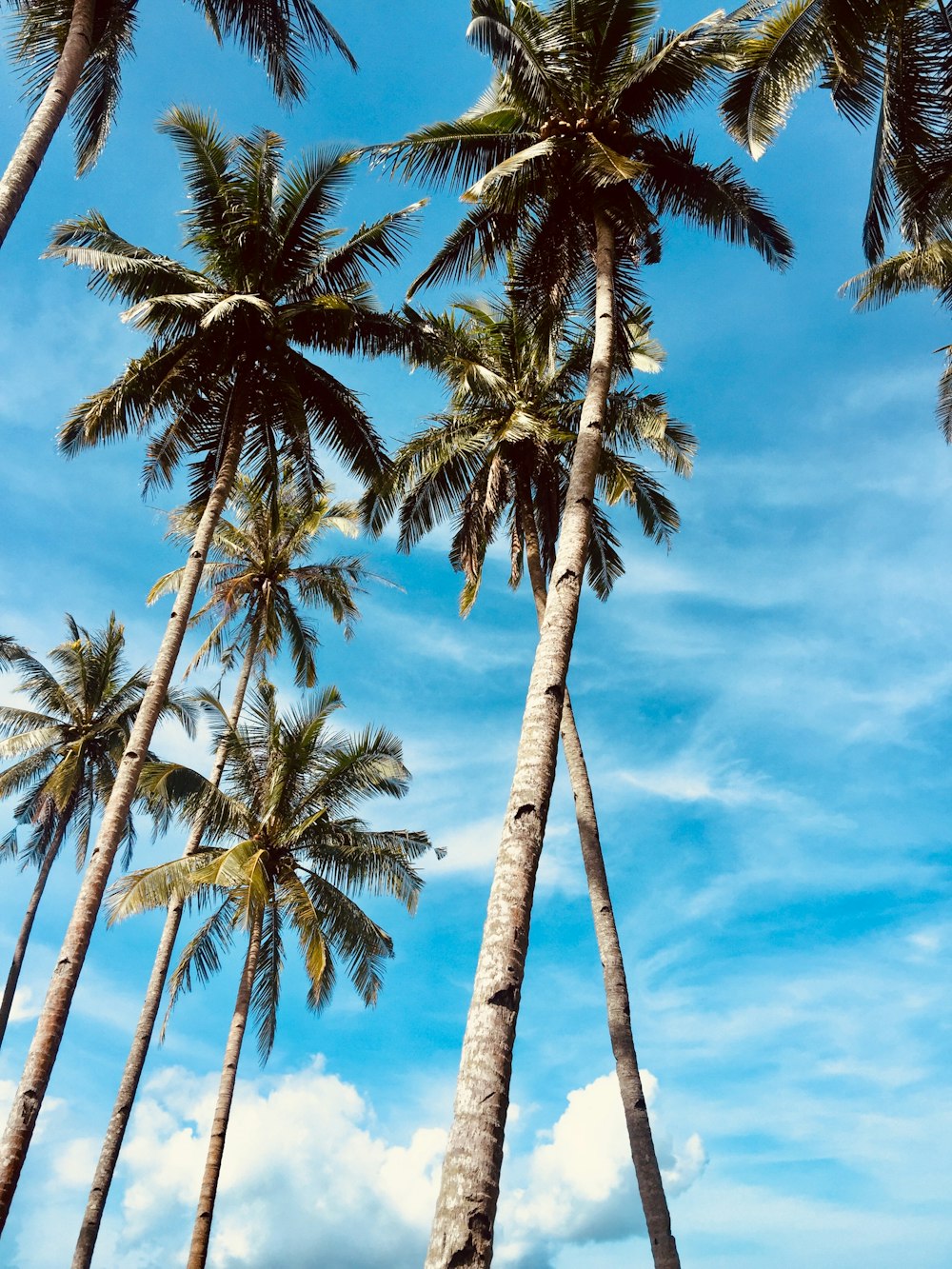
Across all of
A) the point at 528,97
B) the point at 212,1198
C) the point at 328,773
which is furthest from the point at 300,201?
the point at 212,1198

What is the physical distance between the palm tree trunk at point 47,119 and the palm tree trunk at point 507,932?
6.25 meters

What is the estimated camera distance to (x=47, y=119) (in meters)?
10.1

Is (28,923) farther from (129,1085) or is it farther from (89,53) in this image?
(89,53)

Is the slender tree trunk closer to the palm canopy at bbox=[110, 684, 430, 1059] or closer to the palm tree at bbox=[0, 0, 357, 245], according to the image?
the palm canopy at bbox=[110, 684, 430, 1059]

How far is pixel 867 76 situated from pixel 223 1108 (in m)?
18.5

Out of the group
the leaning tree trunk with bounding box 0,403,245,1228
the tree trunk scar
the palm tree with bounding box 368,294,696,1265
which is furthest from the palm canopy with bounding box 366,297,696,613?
the tree trunk scar

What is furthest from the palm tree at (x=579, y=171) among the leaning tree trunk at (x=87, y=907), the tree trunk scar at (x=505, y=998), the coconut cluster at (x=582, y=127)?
the leaning tree trunk at (x=87, y=907)

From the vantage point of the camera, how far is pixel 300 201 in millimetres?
15172

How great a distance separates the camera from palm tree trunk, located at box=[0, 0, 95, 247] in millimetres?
9414

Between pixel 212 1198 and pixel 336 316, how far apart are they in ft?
47.9

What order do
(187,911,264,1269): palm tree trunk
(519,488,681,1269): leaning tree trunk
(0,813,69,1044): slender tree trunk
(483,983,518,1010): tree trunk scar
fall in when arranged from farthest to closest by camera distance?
(0,813,69,1044): slender tree trunk, (187,911,264,1269): palm tree trunk, (519,488,681,1269): leaning tree trunk, (483,983,518,1010): tree trunk scar

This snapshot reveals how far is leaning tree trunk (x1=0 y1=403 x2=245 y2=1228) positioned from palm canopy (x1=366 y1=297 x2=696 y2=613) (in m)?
4.76

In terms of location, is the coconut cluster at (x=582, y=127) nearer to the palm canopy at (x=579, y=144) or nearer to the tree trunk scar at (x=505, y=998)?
the palm canopy at (x=579, y=144)

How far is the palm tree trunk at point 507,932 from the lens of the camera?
16.6ft
